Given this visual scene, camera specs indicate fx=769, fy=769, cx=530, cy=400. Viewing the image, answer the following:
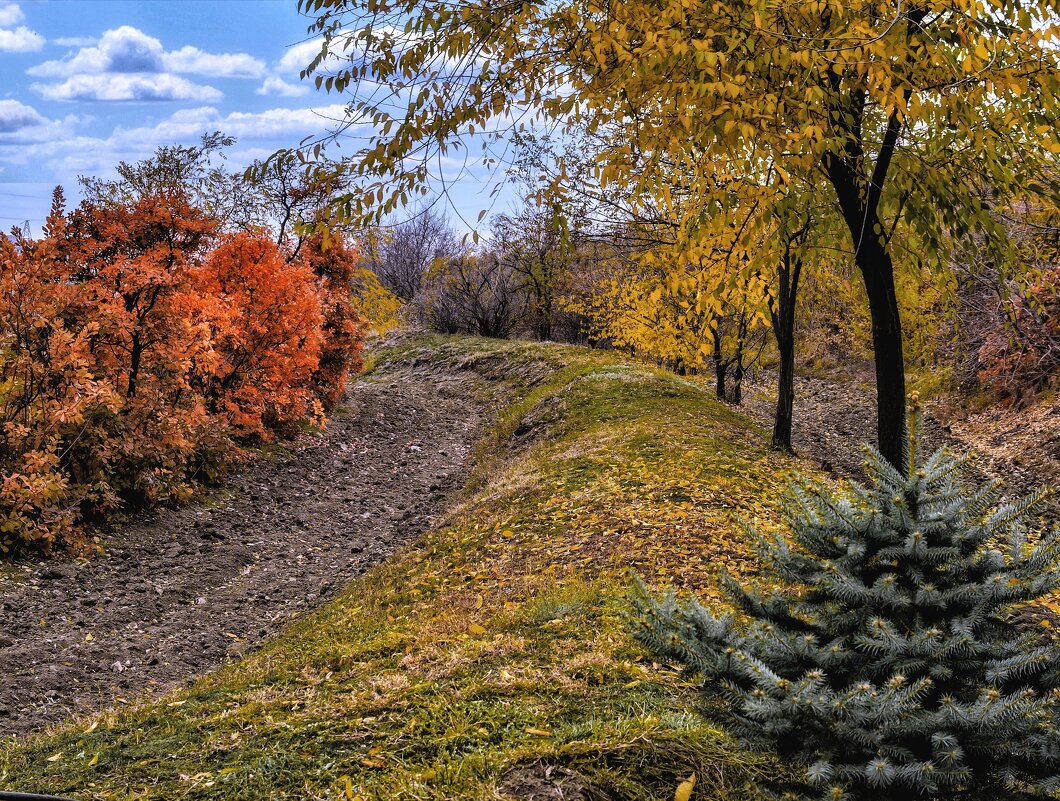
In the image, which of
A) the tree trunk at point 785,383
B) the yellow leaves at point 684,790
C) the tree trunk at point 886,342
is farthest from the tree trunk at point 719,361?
the yellow leaves at point 684,790

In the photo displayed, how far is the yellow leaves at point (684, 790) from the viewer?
9.37 feet

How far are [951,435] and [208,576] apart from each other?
13.7m

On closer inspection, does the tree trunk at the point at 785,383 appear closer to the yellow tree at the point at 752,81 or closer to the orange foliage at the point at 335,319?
the yellow tree at the point at 752,81

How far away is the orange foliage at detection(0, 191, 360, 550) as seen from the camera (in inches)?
343

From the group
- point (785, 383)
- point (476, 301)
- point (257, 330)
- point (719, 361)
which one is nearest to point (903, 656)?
point (785, 383)

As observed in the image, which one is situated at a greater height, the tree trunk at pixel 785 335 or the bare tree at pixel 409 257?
the bare tree at pixel 409 257

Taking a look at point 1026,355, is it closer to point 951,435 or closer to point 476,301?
point 951,435

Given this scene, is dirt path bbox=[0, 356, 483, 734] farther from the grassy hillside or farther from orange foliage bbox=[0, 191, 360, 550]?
the grassy hillside

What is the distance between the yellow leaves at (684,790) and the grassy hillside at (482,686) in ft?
0.12

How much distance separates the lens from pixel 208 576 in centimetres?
881

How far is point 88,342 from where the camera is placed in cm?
1010

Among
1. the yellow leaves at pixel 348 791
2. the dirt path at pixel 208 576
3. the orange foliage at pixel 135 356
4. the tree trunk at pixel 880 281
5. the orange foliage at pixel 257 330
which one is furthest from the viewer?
the orange foliage at pixel 257 330

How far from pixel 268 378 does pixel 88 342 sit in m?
4.48

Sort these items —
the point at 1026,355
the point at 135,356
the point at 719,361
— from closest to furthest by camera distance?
1. the point at 135,356
2. the point at 1026,355
3. the point at 719,361
